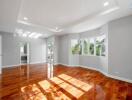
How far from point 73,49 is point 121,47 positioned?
3.84 metres

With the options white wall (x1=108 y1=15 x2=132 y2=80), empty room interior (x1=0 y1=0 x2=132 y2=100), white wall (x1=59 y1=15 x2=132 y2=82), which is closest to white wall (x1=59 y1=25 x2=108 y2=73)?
empty room interior (x1=0 y1=0 x2=132 y2=100)

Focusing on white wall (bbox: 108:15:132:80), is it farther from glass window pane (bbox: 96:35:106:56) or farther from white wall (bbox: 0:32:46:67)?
white wall (bbox: 0:32:46:67)

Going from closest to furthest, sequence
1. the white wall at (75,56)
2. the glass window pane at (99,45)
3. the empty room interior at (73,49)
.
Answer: the empty room interior at (73,49) → the glass window pane at (99,45) → the white wall at (75,56)

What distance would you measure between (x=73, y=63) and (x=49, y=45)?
3384 millimetres

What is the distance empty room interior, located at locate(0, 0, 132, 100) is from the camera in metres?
2.85

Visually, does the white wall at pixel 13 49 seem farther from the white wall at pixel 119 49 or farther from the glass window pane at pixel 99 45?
the white wall at pixel 119 49

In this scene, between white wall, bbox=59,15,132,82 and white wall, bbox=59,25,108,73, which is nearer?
white wall, bbox=59,15,132,82

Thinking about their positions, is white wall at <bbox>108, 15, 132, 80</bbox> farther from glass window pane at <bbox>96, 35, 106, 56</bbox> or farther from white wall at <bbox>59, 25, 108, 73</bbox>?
white wall at <bbox>59, 25, 108, 73</bbox>

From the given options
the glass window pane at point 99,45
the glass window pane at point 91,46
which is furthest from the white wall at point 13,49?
the glass window pane at point 99,45

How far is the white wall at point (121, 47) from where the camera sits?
Answer: 12.4 feet

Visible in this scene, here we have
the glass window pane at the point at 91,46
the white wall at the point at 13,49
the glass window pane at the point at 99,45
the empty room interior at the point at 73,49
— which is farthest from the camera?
the white wall at the point at 13,49

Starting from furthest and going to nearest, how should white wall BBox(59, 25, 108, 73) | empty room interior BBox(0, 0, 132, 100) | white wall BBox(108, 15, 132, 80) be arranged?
1. white wall BBox(59, 25, 108, 73)
2. white wall BBox(108, 15, 132, 80)
3. empty room interior BBox(0, 0, 132, 100)

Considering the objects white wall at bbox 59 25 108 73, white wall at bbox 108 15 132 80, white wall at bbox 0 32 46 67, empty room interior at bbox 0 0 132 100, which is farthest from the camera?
white wall at bbox 0 32 46 67

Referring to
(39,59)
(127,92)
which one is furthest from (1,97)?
(39,59)
